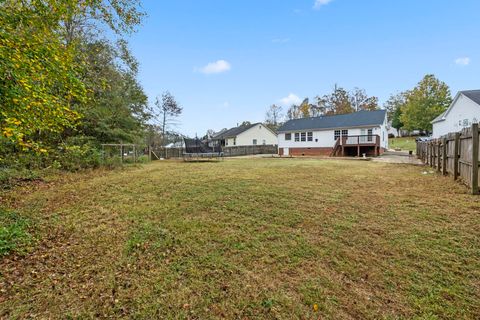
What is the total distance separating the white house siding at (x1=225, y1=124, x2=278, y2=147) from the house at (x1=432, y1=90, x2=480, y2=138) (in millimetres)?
19643

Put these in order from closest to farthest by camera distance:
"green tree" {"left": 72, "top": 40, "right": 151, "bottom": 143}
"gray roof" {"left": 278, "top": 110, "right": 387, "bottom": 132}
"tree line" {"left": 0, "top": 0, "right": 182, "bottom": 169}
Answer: "tree line" {"left": 0, "top": 0, "right": 182, "bottom": 169} < "green tree" {"left": 72, "top": 40, "right": 151, "bottom": 143} < "gray roof" {"left": 278, "top": 110, "right": 387, "bottom": 132}

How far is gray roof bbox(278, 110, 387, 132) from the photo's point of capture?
20502 millimetres

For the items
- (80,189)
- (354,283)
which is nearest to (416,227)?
(354,283)

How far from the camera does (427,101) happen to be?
3222cm

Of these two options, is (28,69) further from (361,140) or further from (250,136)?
(250,136)

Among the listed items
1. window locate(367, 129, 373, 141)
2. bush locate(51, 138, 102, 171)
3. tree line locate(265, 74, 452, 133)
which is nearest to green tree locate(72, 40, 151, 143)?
bush locate(51, 138, 102, 171)

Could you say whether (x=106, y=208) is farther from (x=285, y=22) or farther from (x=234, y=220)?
(x=285, y=22)

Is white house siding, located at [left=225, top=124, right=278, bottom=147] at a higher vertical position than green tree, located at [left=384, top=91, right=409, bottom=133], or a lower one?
lower

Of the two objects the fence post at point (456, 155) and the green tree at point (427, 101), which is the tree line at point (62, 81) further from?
the green tree at point (427, 101)

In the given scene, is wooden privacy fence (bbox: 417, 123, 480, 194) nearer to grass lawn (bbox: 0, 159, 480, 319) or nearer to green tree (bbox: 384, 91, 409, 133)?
grass lawn (bbox: 0, 159, 480, 319)

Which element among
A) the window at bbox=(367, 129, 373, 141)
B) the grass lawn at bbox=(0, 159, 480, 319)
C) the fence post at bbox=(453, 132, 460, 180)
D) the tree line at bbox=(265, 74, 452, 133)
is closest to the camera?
the grass lawn at bbox=(0, 159, 480, 319)

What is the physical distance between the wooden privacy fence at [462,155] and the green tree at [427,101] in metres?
32.3

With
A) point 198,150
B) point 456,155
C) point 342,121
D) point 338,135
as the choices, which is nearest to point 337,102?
point 342,121

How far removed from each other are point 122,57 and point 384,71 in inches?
716
